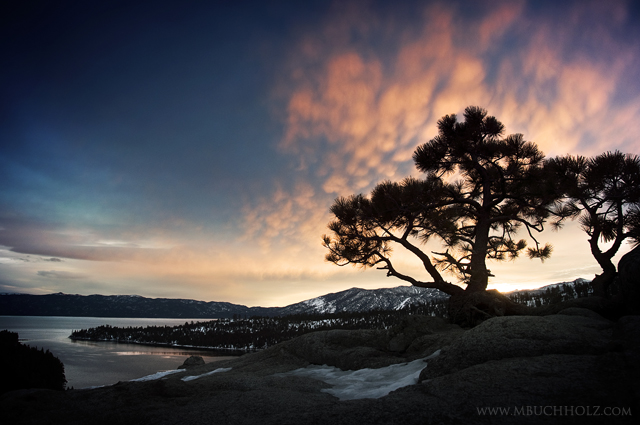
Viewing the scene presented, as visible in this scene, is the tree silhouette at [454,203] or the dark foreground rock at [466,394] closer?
the dark foreground rock at [466,394]

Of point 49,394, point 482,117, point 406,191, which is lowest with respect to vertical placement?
point 49,394

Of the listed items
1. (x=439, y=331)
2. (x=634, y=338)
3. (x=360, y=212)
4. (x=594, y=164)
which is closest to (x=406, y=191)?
(x=360, y=212)

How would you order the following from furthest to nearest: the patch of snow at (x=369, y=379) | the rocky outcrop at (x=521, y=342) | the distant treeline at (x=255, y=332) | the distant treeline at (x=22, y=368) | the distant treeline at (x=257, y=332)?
1. the distant treeline at (x=255, y=332)
2. the distant treeline at (x=257, y=332)
3. the distant treeline at (x=22, y=368)
4. the patch of snow at (x=369, y=379)
5. the rocky outcrop at (x=521, y=342)

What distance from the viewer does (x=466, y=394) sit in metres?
3.61

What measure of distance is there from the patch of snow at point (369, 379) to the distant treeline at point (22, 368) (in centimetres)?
928

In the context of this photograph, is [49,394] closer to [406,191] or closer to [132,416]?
[132,416]

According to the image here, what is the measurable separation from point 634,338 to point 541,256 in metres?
9.53

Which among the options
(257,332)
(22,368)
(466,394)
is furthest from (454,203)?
(257,332)

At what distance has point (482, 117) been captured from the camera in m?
11.3

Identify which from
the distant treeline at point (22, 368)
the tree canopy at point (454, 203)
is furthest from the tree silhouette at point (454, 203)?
the distant treeline at point (22, 368)

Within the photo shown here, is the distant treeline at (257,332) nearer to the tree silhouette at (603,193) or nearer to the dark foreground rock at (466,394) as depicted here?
the tree silhouette at (603,193)

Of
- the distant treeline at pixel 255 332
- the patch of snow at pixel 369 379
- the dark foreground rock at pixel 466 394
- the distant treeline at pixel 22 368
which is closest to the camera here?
the dark foreground rock at pixel 466 394

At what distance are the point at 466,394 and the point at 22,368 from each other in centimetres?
2184

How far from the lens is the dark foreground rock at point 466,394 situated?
3.19m
